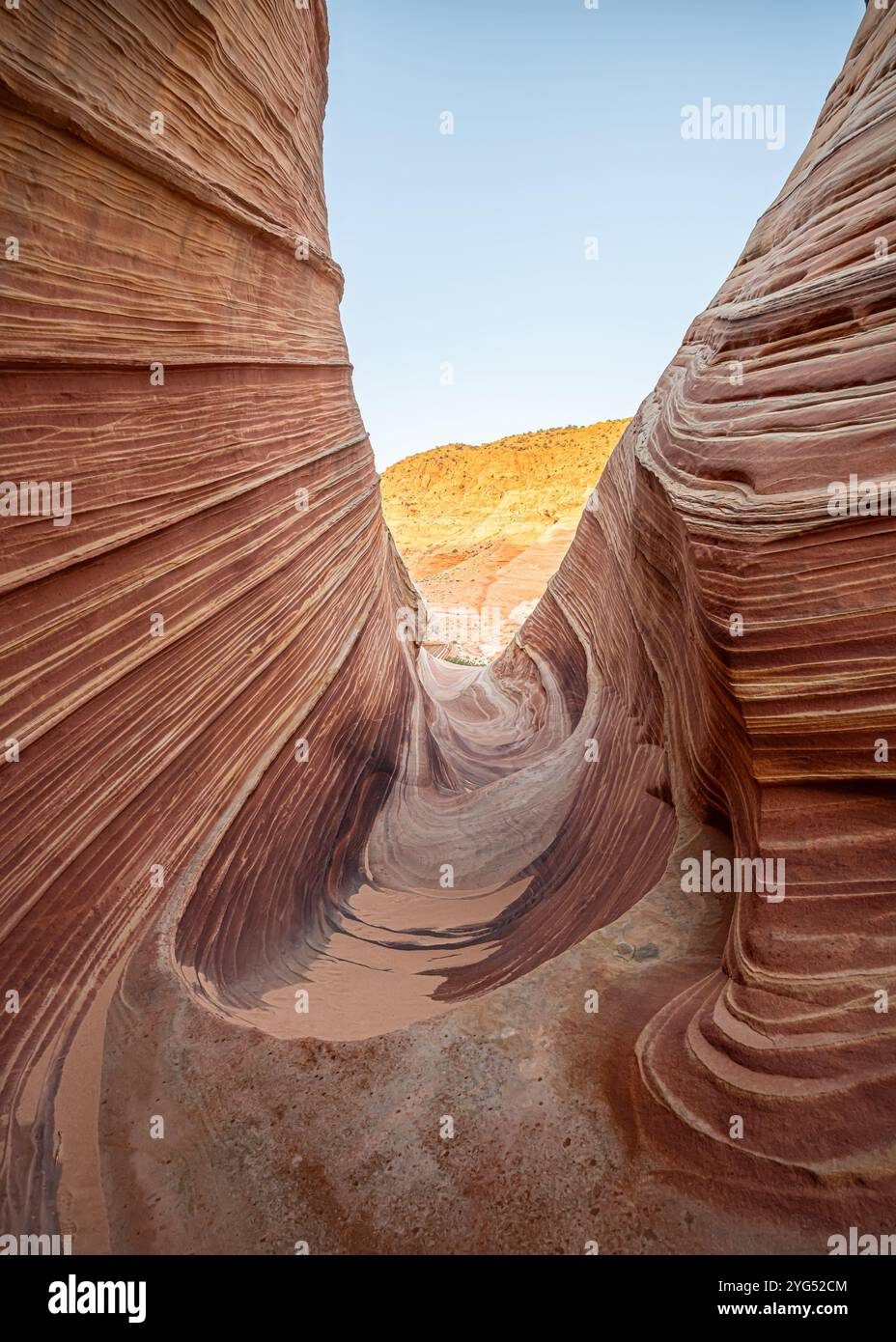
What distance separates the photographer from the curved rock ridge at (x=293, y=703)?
1812 mm

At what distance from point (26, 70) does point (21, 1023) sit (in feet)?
10.6

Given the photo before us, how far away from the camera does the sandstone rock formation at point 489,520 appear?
17234mm

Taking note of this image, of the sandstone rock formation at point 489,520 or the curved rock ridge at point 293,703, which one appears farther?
the sandstone rock formation at point 489,520

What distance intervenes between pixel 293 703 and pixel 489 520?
28062 mm

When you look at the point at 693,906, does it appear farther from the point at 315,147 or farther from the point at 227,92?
the point at 315,147

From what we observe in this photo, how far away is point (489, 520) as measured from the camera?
101 feet

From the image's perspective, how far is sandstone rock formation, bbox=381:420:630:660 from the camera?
679 inches

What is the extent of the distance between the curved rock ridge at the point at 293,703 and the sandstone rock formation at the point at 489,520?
10.7m

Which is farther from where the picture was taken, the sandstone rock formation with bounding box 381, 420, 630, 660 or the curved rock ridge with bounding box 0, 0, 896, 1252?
the sandstone rock formation with bounding box 381, 420, 630, 660

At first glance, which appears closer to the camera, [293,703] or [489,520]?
[293,703]

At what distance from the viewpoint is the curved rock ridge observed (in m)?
1.81

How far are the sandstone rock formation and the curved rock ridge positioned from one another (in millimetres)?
10719
